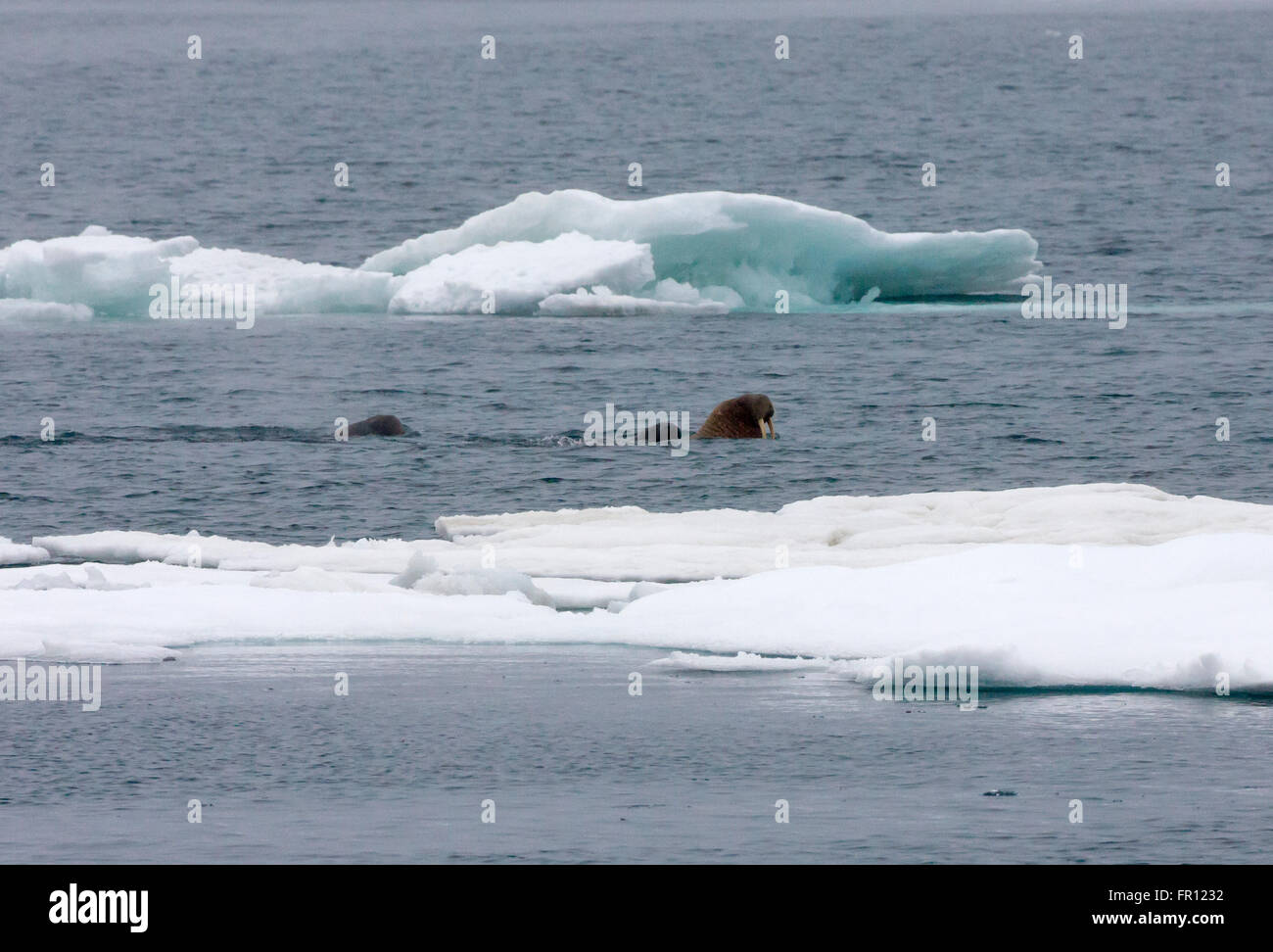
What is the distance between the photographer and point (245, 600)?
45.2 ft

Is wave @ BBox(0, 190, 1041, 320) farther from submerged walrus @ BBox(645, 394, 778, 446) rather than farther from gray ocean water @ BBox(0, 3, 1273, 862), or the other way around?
submerged walrus @ BBox(645, 394, 778, 446)

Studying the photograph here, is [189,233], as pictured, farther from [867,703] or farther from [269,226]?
[867,703]

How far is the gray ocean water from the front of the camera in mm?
8562

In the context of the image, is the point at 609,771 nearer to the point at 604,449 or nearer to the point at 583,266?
the point at 604,449

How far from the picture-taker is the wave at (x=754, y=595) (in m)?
11.7

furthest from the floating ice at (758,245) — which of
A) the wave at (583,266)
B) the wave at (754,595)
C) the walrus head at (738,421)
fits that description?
the wave at (754,595)

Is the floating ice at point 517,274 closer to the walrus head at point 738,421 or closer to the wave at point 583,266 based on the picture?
the wave at point 583,266

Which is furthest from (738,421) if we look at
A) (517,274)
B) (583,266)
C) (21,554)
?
(21,554)

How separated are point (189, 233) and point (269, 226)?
8.17 ft

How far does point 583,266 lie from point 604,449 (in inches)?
317

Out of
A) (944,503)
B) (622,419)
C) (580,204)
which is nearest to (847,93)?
(580,204)

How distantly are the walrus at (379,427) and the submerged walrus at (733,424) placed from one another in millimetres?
3249
